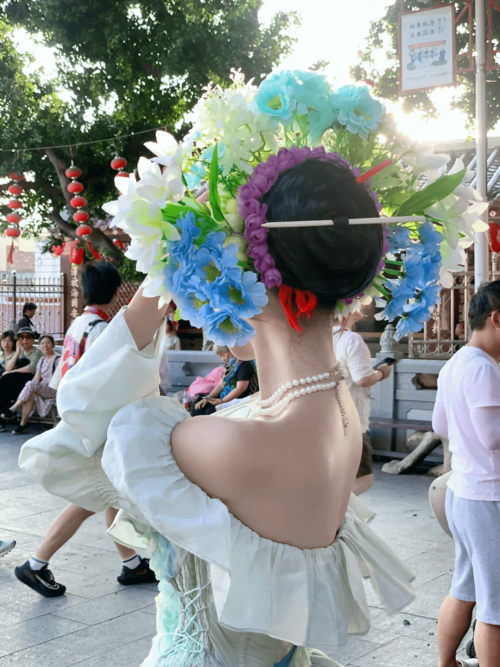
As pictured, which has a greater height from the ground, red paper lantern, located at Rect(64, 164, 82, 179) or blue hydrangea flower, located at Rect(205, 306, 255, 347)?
red paper lantern, located at Rect(64, 164, 82, 179)

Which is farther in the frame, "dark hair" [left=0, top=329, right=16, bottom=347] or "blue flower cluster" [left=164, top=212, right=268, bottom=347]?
"dark hair" [left=0, top=329, right=16, bottom=347]

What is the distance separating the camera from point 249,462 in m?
1.23

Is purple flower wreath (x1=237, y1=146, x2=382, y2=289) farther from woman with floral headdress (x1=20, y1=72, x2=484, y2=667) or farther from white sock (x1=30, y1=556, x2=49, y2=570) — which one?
white sock (x1=30, y1=556, x2=49, y2=570)

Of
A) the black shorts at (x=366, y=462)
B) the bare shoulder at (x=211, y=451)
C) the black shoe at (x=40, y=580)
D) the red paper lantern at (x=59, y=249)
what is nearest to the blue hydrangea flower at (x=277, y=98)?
the bare shoulder at (x=211, y=451)

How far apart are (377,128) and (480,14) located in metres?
5.54

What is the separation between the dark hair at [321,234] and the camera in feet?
4.12

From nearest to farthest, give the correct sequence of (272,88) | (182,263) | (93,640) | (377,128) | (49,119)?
(182,263) < (272,88) < (377,128) < (93,640) < (49,119)

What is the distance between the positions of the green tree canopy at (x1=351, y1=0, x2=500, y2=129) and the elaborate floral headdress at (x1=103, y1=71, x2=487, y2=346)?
11.5m

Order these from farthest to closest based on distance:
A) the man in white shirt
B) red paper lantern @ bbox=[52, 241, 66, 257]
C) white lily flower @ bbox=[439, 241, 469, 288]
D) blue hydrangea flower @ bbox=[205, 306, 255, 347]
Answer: red paper lantern @ bbox=[52, 241, 66, 257], the man in white shirt, white lily flower @ bbox=[439, 241, 469, 288], blue hydrangea flower @ bbox=[205, 306, 255, 347]

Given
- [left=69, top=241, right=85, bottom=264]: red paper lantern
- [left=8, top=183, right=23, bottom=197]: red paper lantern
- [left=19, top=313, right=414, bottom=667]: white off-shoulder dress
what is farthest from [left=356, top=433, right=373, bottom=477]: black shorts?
Result: [left=8, top=183, right=23, bottom=197]: red paper lantern

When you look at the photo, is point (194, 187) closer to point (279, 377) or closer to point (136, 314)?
point (136, 314)

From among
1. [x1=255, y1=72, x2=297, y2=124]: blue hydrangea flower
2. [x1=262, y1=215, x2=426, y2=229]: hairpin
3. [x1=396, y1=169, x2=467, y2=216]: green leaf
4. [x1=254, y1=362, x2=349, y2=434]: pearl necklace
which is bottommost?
[x1=254, y1=362, x2=349, y2=434]: pearl necklace

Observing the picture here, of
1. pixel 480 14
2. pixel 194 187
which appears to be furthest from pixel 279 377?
pixel 480 14

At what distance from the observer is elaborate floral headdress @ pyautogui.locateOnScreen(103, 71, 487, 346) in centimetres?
121
